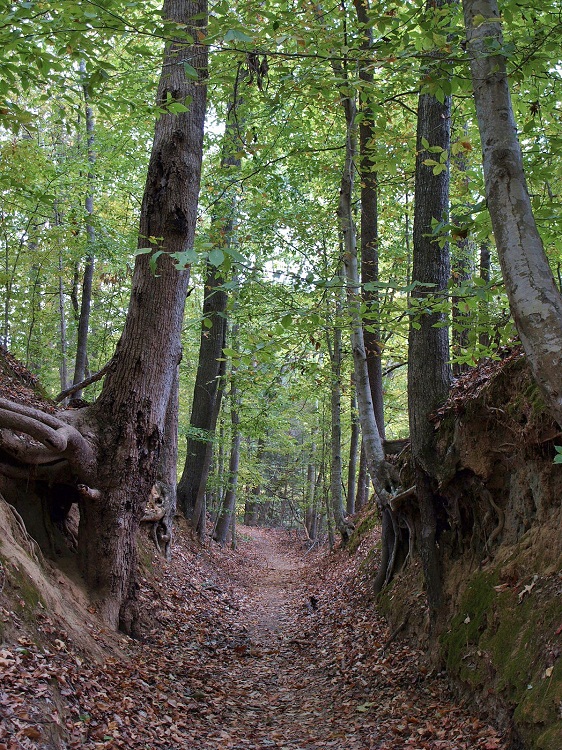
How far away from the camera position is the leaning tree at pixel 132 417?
6.65 meters

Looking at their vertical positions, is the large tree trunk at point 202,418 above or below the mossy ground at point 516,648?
above

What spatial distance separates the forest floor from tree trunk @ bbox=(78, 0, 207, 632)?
0.94 meters

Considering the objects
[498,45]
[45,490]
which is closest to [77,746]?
[45,490]

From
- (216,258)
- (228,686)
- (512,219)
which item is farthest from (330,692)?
(216,258)

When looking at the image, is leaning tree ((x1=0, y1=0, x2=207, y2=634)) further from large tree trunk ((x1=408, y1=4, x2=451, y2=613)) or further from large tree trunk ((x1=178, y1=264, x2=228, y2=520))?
large tree trunk ((x1=178, y1=264, x2=228, y2=520))

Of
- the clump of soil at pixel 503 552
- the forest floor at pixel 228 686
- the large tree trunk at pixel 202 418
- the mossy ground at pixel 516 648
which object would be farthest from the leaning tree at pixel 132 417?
the large tree trunk at pixel 202 418

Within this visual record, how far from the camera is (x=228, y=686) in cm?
701

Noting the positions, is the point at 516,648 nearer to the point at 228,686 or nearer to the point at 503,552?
the point at 503,552

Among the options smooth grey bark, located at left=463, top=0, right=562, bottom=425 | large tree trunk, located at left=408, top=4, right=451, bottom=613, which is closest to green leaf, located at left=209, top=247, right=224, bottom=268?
smooth grey bark, located at left=463, top=0, right=562, bottom=425

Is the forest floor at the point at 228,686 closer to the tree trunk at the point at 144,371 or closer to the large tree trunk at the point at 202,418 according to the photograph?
the tree trunk at the point at 144,371

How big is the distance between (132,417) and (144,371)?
2.04 ft

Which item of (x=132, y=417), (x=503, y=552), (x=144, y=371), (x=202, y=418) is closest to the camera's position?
(x=503, y=552)

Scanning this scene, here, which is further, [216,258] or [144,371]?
[144,371]

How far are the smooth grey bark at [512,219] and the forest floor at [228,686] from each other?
137 inches
